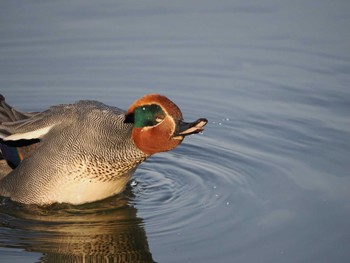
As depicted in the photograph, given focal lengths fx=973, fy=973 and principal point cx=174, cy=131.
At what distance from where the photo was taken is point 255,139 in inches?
449

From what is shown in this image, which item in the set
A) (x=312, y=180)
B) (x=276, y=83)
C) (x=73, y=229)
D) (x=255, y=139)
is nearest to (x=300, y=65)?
(x=276, y=83)

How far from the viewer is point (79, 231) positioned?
363 inches

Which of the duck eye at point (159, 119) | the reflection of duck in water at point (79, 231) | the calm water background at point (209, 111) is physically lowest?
the reflection of duck in water at point (79, 231)

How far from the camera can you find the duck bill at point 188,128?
8.70 m

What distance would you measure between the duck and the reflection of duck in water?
0.48ft

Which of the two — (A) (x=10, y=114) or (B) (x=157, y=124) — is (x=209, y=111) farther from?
(B) (x=157, y=124)

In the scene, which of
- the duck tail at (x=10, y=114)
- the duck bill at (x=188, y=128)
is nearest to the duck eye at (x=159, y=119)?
the duck bill at (x=188, y=128)

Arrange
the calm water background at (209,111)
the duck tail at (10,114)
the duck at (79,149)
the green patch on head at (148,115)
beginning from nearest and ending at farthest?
the calm water background at (209,111)
the green patch on head at (148,115)
the duck at (79,149)
the duck tail at (10,114)

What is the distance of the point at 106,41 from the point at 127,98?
1.76 m

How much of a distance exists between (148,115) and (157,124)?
119 mm

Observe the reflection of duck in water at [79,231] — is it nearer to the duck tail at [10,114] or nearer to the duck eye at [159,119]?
the duck tail at [10,114]

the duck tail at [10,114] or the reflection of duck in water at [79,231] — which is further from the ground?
the duck tail at [10,114]

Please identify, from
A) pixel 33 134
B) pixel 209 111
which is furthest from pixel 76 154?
pixel 209 111

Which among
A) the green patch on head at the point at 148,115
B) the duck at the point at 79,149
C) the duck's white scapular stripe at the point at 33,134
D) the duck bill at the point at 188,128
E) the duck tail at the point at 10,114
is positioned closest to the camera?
the duck bill at the point at 188,128
